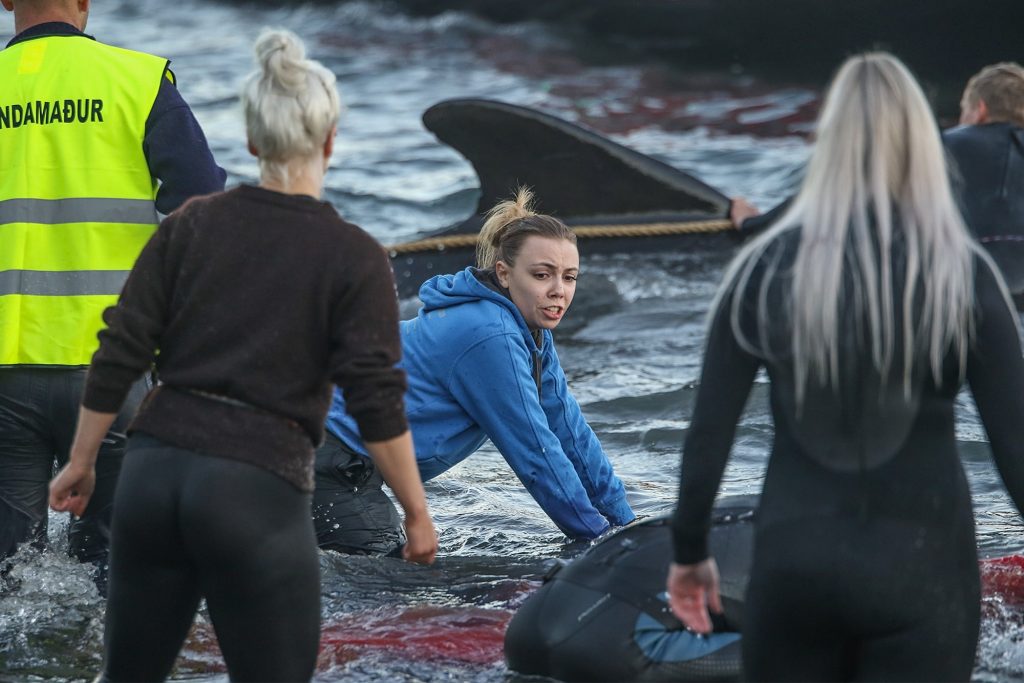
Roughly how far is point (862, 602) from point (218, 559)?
1.27m

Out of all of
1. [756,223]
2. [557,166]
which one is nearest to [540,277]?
[756,223]

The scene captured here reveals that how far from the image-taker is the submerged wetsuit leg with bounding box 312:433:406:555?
16.8ft

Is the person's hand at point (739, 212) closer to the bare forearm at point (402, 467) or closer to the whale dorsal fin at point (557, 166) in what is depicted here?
the whale dorsal fin at point (557, 166)

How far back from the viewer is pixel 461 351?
16.1 ft

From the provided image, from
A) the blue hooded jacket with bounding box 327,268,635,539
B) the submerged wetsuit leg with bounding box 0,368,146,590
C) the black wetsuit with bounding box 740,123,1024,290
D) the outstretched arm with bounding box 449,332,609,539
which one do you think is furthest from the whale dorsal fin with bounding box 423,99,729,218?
the submerged wetsuit leg with bounding box 0,368,146,590

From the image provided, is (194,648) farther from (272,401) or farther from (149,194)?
(272,401)

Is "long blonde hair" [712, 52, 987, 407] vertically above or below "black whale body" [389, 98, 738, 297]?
above

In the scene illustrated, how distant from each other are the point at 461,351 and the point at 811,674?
2331 millimetres

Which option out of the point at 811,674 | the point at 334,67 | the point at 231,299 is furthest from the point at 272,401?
the point at 334,67

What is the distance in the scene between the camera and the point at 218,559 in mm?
2910

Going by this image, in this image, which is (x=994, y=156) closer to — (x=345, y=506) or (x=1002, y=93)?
(x=1002, y=93)

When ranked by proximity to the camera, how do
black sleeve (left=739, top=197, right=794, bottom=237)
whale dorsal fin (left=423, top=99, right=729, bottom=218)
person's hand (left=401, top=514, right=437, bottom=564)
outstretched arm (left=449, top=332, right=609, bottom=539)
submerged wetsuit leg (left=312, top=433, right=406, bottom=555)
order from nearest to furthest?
person's hand (left=401, top=514, right=437, bottom=564) < outstretched arm (left=449, top=332, right=609, bottom=539) < submerged wetsuit leg (left=312, top=433, right=406, bottom=555) < black sleeve (left=739, top=197, right=794, bottom=237) < whale dorsal fin (left=423, top=99, right=729, bottom=218)

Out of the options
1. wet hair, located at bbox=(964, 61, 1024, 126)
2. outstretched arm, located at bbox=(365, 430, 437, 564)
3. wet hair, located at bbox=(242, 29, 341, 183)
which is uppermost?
wet hair, located at bbox=(242, 29, 341, 183)

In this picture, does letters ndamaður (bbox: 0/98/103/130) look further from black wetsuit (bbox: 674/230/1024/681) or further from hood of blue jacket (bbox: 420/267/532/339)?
black wetsuit (bbox: 674/230/1024/681)
